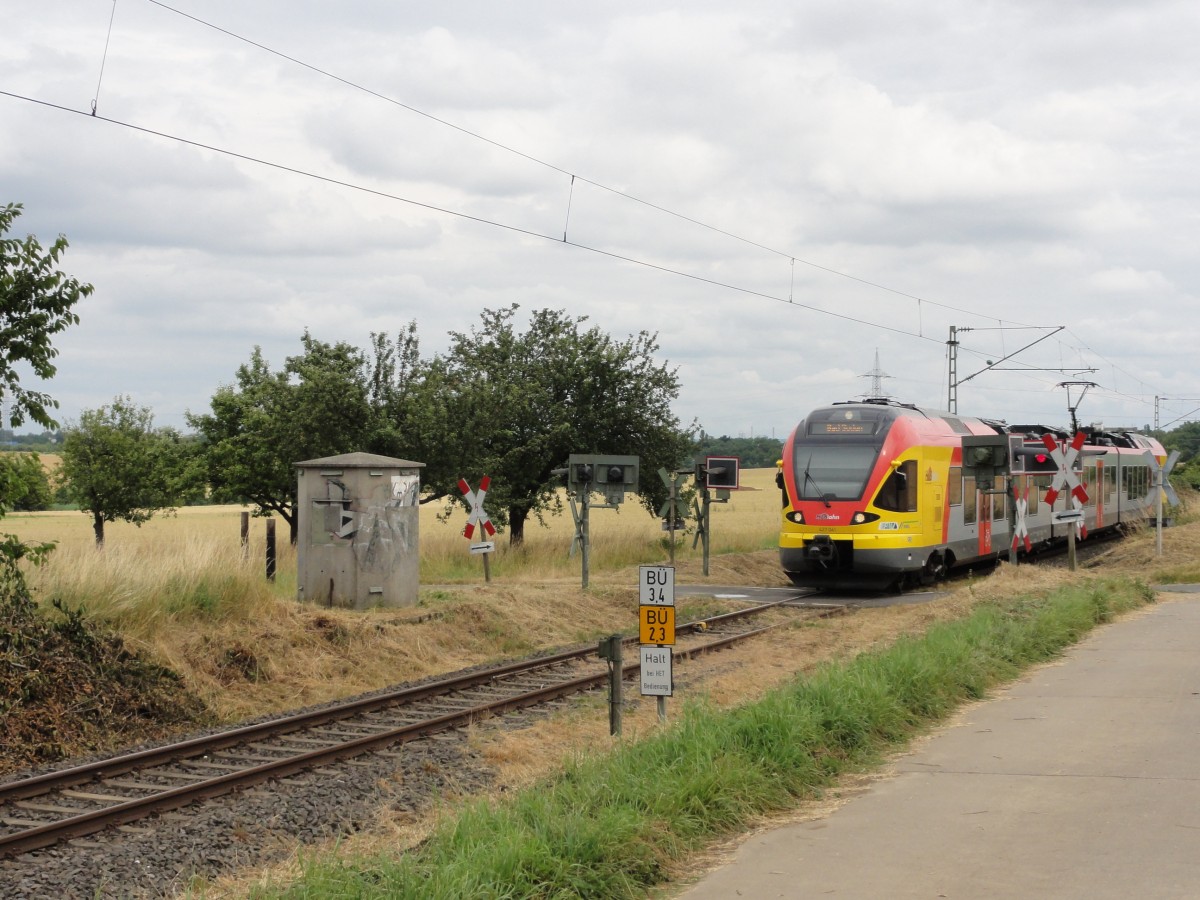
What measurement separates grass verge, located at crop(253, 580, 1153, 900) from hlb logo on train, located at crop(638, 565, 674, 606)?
885 millimetres

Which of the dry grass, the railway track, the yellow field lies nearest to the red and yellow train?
the dry grass

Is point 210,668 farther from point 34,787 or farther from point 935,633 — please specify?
point 935,633

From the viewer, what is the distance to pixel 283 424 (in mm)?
27750

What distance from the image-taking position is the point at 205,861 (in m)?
7.96

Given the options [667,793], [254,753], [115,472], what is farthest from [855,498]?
[115,472]

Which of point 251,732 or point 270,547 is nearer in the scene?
point 251,732

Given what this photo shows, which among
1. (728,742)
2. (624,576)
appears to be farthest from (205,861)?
(624,576)

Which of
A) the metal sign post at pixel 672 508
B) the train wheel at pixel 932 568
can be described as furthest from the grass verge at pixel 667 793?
the train wheel at pixel 932 568

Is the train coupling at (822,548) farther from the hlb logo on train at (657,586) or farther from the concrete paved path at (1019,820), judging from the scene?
the hlb logo on train at (657,586)

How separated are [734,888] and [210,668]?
9531mm

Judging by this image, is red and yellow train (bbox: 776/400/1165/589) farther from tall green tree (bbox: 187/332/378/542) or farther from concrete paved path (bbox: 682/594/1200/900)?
concrete paved path (bbox: 682/594/1200/900)

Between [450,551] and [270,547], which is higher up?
[270,547]

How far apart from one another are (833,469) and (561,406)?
10.5m

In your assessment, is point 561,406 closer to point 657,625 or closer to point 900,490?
point 900,490
